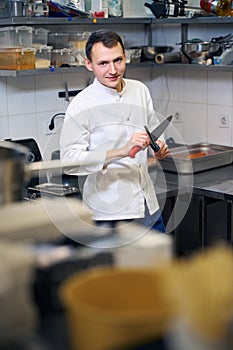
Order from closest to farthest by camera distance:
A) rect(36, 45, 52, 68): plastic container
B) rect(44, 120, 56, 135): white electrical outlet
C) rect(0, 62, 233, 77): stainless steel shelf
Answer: rect(0, 62, 233, 77): stainless steel shelf < rect(36, 45, 52, 68): plastic container < rect(44, 120, 56, 135): white electrical outlet

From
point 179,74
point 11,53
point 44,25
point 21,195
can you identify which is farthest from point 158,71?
point 21,195

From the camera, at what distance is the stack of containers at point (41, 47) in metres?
3.29

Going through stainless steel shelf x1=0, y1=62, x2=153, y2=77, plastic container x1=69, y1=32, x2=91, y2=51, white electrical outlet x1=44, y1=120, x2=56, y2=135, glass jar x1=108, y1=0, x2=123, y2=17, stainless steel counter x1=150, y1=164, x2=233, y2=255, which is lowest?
stainless steel counter x1=150, y1=164, x2=233, y2=255

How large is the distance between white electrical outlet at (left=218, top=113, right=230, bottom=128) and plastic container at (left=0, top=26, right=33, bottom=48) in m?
1.24

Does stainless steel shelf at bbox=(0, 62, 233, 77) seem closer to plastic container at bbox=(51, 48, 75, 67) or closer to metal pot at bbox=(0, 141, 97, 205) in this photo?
plastic container at bbox=(51, 48, 75, 67)

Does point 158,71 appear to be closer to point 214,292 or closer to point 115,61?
point 115,61

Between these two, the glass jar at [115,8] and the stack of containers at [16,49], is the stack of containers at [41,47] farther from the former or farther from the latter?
the glass jar at [115,8]

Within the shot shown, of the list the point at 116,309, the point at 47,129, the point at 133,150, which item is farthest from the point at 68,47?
the point at 116,309

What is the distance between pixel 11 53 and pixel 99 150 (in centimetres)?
102

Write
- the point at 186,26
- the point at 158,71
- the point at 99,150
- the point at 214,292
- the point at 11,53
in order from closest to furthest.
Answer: the point at 214,292
the point at 99,150
the point at 11,53
the point at 186,26
the point at 158,71

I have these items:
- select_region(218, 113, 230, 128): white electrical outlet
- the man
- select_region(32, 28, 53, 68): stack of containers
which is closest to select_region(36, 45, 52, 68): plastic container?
select_region(32, 28, 53, 68): stack of containers

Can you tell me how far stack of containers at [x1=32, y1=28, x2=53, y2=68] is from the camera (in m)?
3.29

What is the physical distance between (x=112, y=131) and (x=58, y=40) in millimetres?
1186

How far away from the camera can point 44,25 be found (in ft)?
11.5
